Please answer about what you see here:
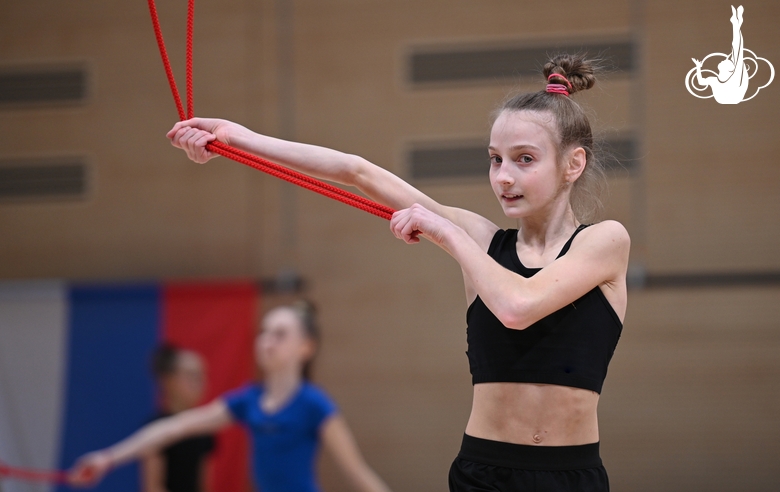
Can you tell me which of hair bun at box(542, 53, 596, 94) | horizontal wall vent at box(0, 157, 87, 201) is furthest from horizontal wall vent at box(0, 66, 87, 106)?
hair bun at box(542, 53, 596, 94)

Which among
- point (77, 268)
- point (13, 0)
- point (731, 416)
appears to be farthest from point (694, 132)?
point (13, 0)

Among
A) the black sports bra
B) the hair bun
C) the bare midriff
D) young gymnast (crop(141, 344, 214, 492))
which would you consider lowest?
young gymnast (crop(141, 344, 214, 492))

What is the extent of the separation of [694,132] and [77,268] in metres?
4.14

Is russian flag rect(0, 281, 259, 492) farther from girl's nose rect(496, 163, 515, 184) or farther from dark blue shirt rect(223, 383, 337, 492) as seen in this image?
girl's nose rect(496, 163, 515, 184)

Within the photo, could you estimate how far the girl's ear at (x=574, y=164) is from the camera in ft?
6.31

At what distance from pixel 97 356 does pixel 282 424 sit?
175cm

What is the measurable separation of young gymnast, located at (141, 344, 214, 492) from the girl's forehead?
324cm

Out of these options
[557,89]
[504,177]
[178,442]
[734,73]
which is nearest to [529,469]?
[504,177]

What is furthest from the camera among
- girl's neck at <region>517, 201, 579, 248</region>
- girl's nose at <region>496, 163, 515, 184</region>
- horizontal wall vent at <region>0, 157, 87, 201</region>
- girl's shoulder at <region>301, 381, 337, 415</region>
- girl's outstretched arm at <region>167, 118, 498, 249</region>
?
horizontal wall vent at <region>0, 157, 87, 201</region>

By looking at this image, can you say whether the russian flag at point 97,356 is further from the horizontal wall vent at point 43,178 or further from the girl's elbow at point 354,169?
the girl's elbow at point 354,169

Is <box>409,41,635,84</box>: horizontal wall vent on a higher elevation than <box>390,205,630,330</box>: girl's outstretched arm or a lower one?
higher

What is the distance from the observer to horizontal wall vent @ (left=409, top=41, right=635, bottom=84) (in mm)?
5387

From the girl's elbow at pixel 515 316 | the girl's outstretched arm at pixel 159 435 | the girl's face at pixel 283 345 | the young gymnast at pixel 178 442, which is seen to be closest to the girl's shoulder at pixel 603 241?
the girl's elbow at pixel 515 316

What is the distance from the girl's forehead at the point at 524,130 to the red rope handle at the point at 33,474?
372 cm
